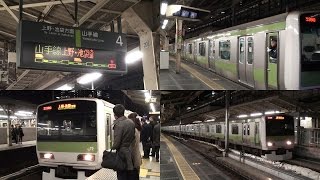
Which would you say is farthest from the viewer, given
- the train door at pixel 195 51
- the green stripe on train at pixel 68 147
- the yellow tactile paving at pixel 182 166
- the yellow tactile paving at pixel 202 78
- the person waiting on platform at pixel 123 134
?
the train door at pixel 195 51

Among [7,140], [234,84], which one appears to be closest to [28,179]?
[7,140]

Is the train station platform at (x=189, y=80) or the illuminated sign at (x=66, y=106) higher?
the train station platform at (x=189, y=80)

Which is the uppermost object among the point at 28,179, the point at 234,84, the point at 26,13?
the point at 26,13

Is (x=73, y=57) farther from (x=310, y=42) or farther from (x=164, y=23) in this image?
(x=310, y=42)

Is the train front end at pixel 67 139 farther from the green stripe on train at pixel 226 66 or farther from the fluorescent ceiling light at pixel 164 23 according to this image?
the green stripe on train at pixel 226 66

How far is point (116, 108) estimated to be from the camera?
9.25 ft

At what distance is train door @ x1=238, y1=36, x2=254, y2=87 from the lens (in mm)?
3322

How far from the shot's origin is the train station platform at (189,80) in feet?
10.8

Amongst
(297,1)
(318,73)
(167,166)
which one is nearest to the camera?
(318,73)

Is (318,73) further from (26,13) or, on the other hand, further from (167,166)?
(26,13)

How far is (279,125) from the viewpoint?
16.7ft

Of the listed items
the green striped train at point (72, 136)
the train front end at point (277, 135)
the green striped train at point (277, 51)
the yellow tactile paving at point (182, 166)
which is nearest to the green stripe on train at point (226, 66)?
the green striped train at point (277, 51)

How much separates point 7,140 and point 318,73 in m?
3.16

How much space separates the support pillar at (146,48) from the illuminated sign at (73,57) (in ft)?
1.35
